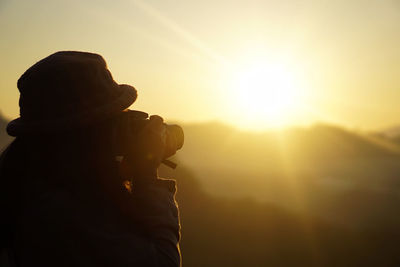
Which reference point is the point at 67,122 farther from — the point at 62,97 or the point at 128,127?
the point at 128,127

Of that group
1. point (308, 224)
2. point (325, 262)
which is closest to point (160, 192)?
point (325, 262)

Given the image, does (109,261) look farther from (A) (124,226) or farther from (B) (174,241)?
(B) (174,241)

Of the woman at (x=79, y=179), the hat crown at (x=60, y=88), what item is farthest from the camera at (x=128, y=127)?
the hat crown at (x=60, y=88)

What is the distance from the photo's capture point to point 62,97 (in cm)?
137

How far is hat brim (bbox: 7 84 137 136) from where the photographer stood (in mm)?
1313

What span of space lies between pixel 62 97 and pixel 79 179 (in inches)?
12.9

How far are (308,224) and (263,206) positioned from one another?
247 centimetres

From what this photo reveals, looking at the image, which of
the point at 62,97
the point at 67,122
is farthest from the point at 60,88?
the point at 67,122

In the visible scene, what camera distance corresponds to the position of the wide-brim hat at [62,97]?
1334 millimetres

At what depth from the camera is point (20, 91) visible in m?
1.42

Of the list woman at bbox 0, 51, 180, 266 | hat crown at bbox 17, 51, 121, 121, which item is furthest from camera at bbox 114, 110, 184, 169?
hat crown at bbox 17, 51, 121, 121

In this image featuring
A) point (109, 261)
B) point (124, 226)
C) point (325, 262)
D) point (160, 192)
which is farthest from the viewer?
point (325, 262)

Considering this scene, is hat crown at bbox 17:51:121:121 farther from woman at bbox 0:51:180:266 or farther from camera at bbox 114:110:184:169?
camera at bbox 114:110:184:169

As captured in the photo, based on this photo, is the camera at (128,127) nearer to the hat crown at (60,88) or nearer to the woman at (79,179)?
the woman at (79,179)
